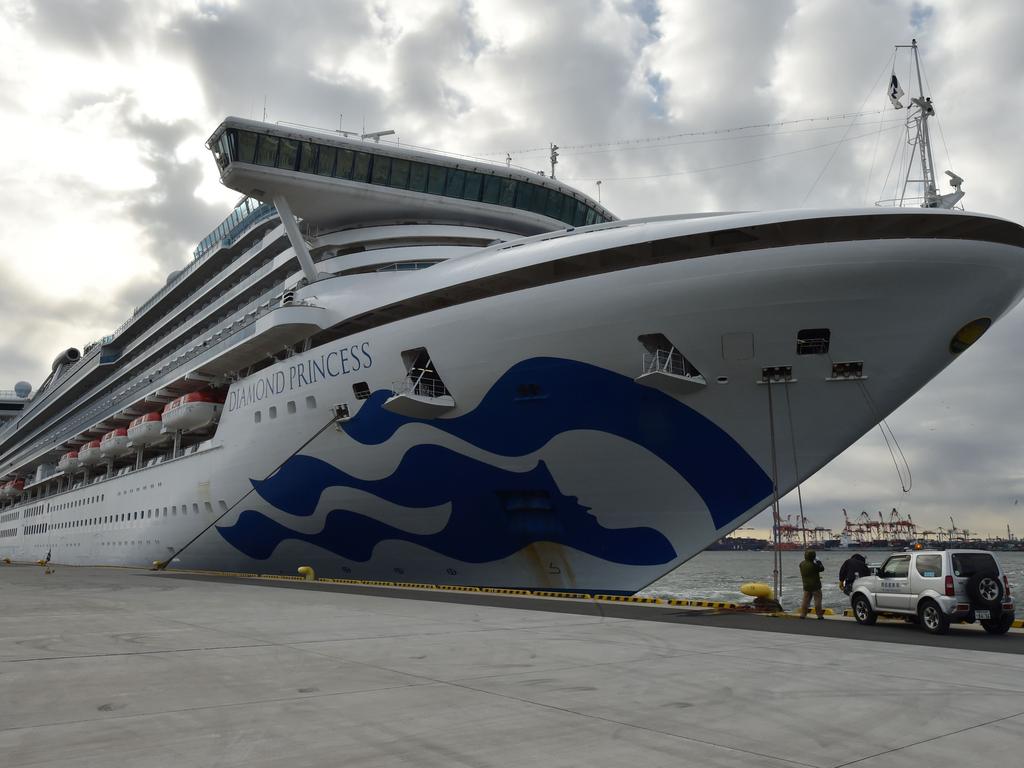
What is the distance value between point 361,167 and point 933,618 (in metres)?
17.8

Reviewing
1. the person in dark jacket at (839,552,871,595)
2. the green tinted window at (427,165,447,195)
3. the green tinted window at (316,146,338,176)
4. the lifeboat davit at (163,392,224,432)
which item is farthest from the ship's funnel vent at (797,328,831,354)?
the lifeboat davit at (163,392,224,432)

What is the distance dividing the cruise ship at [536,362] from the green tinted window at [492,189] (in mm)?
61

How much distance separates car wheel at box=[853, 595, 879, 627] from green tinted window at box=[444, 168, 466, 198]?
618 inches

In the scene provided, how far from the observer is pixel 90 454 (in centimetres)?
3475

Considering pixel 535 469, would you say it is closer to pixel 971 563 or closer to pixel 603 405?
pixel 603 405

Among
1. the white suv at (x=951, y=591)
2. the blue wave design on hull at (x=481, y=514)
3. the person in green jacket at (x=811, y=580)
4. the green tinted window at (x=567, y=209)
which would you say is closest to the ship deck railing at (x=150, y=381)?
the blue wave design on hull at (x=481, y=514)

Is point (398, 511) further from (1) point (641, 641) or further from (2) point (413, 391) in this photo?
(1) point (641, 641)

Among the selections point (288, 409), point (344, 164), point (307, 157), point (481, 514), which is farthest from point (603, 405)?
point (307, 157)

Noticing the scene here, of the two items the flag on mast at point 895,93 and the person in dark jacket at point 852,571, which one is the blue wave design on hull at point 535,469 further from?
the flag on mast at point 895,93

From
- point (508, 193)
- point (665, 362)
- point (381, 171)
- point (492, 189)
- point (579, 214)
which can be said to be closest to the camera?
point (665, 362)

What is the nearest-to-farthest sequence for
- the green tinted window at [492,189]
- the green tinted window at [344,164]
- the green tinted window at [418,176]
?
the green tinted window at [344,164]
the green tinted window at [418,176]
the green tinted window at [492,189]

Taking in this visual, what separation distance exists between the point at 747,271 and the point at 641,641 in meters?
6.70

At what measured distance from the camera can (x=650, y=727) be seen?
15.4 ft

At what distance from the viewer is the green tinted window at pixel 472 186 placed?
22188mm
